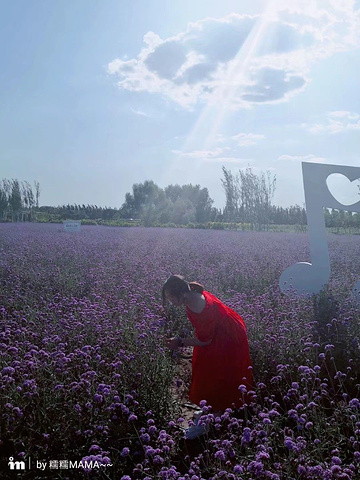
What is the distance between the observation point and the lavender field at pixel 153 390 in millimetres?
2234

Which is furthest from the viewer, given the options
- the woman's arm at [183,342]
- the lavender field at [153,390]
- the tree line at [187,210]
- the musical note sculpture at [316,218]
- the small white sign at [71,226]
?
the tree line at [187,210]

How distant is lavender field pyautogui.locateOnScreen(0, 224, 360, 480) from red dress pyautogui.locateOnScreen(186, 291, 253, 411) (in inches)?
6.4

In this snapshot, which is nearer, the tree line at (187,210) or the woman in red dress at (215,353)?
the woman in red dress at (215,353)

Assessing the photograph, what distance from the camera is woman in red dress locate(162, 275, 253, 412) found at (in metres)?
3.21

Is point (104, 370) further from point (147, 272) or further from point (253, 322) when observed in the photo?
point (147, 272)

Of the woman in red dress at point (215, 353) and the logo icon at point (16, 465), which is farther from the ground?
the woman in red dress at point (215, 353)

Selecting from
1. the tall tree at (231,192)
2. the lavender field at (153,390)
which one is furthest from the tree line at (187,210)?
the lavender field at (153,390)

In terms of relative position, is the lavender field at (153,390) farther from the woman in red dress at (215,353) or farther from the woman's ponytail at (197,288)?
the woman's ponytail at (197,288)

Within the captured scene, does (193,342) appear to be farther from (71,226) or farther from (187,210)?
(187,210)

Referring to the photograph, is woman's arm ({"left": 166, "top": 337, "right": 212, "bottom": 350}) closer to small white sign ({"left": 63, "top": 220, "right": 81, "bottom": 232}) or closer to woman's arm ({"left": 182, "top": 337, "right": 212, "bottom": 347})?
woman's arm ({"left": 182, "top": 337, "right": 212, "bottom": 347})

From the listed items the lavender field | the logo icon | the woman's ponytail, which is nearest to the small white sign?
the lavender field

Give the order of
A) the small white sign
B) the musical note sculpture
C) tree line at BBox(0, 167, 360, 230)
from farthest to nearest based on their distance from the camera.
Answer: tree line at BBox(0, 167, 360, 230), the small white sign, the musical note sculpture

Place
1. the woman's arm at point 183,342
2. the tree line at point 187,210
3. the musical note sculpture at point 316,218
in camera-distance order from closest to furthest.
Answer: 1. the woman's arm at point 183,342
2. the musical note sculpture at point 316,218
3. the tree line at point 187,210

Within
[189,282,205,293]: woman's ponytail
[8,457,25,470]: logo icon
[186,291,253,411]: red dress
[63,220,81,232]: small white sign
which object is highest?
[63,220,81,232]: small white sign
